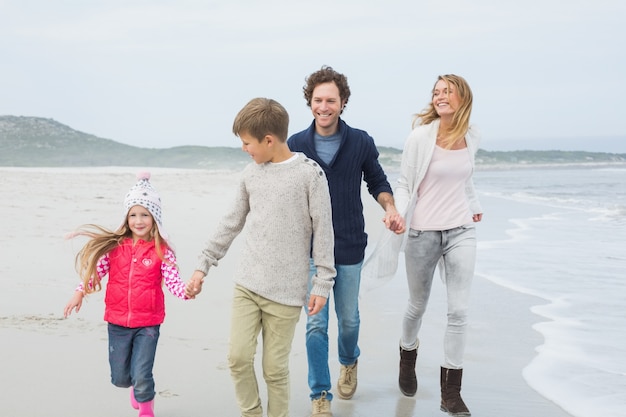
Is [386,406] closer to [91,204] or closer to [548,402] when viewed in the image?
[548,402]

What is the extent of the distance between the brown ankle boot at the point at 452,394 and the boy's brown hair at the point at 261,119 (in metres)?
1.62

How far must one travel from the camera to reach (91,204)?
521 inches

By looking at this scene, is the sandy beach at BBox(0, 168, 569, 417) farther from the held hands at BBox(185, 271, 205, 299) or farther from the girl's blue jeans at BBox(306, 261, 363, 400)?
the held hands at BBox(185, 271, 205, 299)

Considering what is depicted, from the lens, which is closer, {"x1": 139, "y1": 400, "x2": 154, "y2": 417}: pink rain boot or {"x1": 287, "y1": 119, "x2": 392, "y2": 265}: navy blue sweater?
{"x1": 139, "y1": 400, "x2": 154, "y2": 417}: pink rain boot

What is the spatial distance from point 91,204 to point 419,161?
10078 millimetres

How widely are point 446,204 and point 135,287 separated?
1.69 meters

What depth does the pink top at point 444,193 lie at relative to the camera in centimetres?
412

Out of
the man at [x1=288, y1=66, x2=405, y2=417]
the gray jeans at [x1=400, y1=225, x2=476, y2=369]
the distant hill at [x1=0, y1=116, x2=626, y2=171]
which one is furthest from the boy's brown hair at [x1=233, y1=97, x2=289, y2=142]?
the distant hill at [x1=0, y1=116, x2=626, y2=171]

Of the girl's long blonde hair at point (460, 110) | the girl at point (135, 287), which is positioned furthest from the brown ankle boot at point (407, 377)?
the girl at point (135, 287)

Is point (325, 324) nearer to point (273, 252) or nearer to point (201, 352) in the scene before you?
point (273, 252)

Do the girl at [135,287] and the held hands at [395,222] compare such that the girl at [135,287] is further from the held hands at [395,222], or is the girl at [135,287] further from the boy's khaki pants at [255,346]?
the held hands at [395,222]

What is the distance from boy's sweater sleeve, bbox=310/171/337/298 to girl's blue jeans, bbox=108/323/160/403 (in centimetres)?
84

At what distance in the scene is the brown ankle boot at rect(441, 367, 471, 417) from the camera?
13.0ft

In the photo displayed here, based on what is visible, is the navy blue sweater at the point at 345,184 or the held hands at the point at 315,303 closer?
the held hands at the point at 315,303
